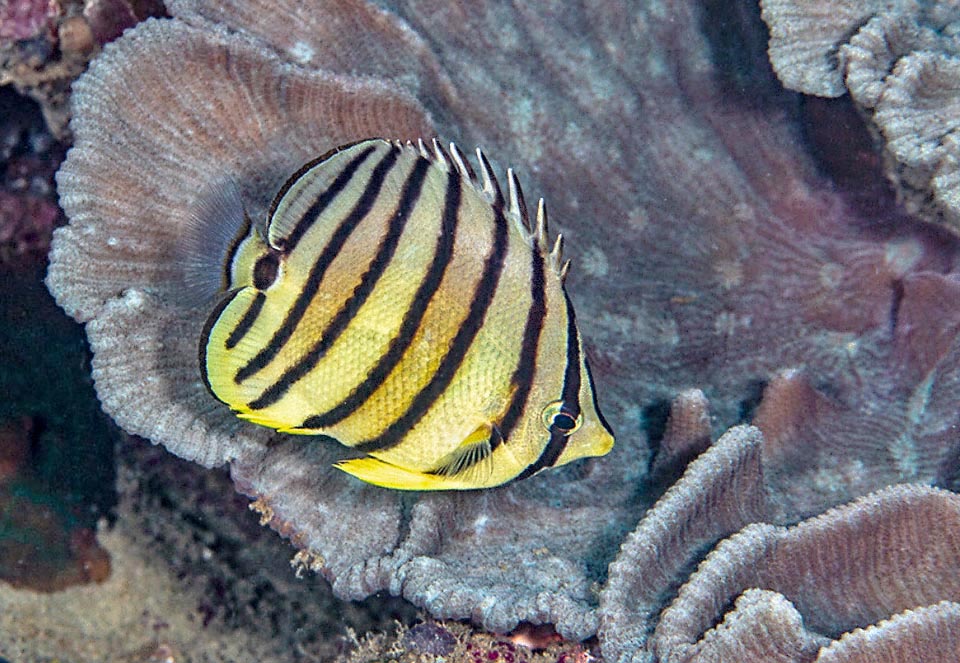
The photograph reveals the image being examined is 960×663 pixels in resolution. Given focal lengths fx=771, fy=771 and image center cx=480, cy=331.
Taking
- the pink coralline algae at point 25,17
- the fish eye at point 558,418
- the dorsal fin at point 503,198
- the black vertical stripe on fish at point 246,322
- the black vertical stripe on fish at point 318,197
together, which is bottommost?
the pink coralline algae at point 25,17

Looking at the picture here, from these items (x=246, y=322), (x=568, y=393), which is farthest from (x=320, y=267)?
(x=568, y=393)

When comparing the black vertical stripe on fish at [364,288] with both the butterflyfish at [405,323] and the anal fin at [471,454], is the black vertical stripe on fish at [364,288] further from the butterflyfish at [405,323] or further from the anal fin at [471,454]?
the anal fin at [471,454]

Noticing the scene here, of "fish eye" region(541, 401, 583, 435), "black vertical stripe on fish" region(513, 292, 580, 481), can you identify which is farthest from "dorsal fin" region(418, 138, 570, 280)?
"fish eye" region(541, 401, 583, 435)

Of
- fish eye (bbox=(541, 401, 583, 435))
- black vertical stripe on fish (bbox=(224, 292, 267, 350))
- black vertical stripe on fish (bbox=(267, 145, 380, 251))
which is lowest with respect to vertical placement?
black vertical stripe on fish (bbox=(224, 292, 267, 350))

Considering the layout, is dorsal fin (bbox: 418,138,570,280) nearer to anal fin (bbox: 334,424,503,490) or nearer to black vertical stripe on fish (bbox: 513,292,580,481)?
black vertical stripe on fish (bbox: 513,292,580,481)

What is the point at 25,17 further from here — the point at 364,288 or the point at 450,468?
the point at 450,468

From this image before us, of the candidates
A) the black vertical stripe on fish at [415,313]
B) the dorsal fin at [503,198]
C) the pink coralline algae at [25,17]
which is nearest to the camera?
the black vertical stripe on fish at [415,313]

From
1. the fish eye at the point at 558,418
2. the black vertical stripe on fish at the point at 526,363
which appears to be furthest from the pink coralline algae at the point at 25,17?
the fish eye at the point at 558,418
